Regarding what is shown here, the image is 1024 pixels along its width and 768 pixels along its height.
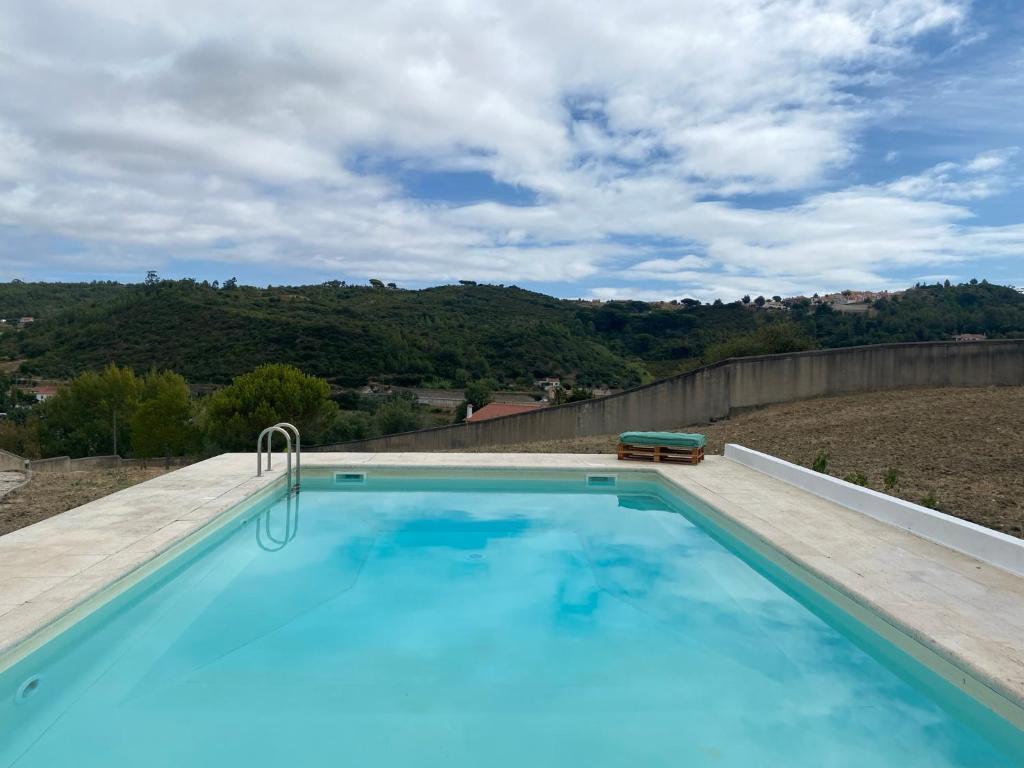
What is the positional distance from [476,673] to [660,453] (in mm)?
5342

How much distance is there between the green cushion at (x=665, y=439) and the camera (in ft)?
26.5

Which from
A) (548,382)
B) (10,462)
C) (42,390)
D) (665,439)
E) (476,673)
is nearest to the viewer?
(476,673)

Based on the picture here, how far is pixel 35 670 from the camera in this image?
2.91m

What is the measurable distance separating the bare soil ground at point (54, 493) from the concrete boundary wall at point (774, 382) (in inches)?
273

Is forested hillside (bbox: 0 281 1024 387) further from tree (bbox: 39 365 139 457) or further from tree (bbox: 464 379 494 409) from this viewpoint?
tree (bbox: 39 365 139 457)

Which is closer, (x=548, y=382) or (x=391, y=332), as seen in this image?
(x=548, y=382)

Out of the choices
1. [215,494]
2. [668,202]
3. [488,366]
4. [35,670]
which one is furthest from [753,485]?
[488,366]

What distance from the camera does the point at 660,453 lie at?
27.0 feet

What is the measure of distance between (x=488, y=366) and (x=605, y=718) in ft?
130

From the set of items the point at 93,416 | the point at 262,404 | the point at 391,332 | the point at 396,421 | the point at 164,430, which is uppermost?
the point at 391,332

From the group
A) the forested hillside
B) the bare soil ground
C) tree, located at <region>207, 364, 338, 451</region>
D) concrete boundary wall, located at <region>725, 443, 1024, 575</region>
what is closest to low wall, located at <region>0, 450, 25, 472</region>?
the bare soil ground

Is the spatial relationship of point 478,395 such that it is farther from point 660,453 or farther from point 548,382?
point 660,453

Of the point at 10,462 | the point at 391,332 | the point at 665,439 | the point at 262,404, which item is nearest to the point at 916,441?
the point at 665,439

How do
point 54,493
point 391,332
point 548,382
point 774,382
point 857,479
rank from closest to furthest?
1. point 857,479
2. point 54,493
3. point 774,382
4. point 548,382
5. point 391,332
